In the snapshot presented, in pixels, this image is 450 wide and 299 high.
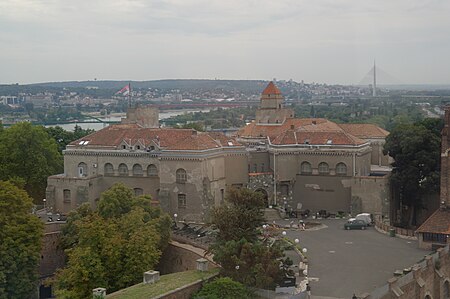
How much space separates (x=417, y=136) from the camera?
170 ft

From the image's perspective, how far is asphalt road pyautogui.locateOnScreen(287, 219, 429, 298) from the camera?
3347 centimetres

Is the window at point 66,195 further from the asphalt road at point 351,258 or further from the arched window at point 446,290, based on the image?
the arched window at point 446,290

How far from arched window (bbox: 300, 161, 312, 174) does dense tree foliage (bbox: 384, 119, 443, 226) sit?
6612mm

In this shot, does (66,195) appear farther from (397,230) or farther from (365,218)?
(397,230)

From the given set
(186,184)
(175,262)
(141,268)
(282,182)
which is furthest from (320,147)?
(141,268)

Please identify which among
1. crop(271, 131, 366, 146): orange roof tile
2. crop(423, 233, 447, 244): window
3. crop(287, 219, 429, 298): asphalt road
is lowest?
crop(287, 219, 429, 298): asphalt road

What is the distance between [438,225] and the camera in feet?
136

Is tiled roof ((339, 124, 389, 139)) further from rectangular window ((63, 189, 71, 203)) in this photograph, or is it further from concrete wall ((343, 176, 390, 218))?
rectangular window ((63, 189, 71, 203))

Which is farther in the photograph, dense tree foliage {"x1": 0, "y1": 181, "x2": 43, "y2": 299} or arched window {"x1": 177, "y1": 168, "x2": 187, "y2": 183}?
arched window {"x1": 177, "y1": 168, "x2": 187, "y2": 183}

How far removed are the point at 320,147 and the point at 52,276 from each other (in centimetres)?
2364

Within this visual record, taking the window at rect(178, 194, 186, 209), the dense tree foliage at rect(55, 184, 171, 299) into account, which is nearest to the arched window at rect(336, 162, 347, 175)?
the window at rect(178, 194, 186, 209)

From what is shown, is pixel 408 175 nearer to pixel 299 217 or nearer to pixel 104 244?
pixel 299 217

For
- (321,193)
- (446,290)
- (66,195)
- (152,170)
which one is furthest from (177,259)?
(321,193)

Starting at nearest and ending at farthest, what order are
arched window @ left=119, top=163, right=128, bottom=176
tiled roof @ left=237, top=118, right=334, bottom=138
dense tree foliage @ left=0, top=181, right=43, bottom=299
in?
dense tree foliage @ left=0, top=181, right=43, bottom=299 → arched window @ left=119, top=163, right=128, bottom=176 → tiled roof @ left=237, top=118, right=334, bottom=138
